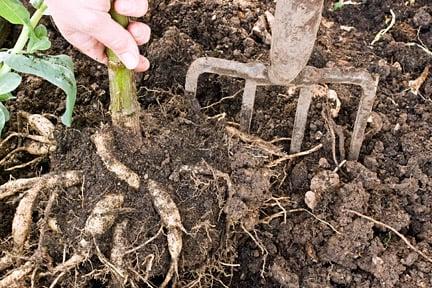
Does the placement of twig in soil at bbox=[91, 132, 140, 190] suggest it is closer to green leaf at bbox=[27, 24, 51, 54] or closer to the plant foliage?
the plant foliage

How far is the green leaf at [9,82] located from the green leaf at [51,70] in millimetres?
44

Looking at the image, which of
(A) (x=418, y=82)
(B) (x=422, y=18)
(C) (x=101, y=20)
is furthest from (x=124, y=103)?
(B) (x=422, y=18)

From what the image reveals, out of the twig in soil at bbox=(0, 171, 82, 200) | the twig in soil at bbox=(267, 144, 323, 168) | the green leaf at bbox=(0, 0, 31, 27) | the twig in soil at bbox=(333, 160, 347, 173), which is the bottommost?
the twig in soil at bbox=(0, 171, 82, 200)

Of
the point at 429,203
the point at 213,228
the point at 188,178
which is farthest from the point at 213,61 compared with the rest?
the point at 429,203

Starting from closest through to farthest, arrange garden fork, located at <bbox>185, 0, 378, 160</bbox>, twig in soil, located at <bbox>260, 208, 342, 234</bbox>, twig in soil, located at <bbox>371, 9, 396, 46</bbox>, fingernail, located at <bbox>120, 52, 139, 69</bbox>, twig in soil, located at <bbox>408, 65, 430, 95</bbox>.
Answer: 1. fingernail, located at <bbox>120, 52, 139, 69</bbox>
2. garden fork, located at <bbox>185, 0, 378, 160</bbox>
3. twig in soil, located at <bbox>260, 208, 342, 234</bbox>
4. twig in soil, located at <bbox>408, 65, 430, 95</bbox>
5. twig in soil, located at <bbox>371, 9, 396, 46</bbox>

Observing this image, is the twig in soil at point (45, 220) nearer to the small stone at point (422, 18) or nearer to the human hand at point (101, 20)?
the human hand at point (101, 20)

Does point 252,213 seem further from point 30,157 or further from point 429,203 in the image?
point 30,157

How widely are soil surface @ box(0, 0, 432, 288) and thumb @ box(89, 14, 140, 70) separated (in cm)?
37

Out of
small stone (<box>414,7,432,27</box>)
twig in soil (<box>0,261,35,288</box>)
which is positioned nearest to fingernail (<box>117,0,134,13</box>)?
twig in soil (<box>0,261,35,288</box>)

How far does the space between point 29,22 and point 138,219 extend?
0.54m

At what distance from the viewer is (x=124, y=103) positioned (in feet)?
4.80

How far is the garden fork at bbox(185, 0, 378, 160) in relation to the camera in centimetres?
136

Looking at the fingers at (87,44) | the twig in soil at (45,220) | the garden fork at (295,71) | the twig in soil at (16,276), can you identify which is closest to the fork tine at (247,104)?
the garden fork at (295,71)

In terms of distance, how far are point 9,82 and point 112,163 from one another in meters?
0.31
